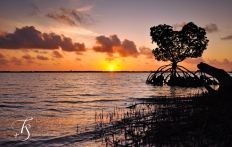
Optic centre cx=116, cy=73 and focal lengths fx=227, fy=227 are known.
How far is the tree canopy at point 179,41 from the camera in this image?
46312 mm

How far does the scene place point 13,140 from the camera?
11.0m

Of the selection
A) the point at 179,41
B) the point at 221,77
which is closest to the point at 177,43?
the point at 179,41

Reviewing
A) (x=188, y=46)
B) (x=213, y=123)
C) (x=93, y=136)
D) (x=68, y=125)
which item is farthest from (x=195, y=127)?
(x=188, y=46)

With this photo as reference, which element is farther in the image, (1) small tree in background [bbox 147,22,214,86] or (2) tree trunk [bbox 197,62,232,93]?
(1) small tree in background [bbox 147,22,214,86]

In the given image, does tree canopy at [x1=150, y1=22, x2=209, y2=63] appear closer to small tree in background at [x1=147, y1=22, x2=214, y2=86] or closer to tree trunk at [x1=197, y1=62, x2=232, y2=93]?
small tree in background at [x1=147, y1=22, x2=214, y2=86]

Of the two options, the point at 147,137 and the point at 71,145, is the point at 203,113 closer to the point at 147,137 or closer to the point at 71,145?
the point at 147,137

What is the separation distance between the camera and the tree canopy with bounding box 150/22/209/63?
1823 inches

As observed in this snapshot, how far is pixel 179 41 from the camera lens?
47.5 meters

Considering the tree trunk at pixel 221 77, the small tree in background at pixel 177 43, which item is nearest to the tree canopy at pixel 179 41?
the small tree in background at pixel 177 43

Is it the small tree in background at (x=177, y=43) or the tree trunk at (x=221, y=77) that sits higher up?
the small tree in background at (x=177, y=43)

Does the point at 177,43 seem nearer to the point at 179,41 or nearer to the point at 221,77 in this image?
the point at 179,41

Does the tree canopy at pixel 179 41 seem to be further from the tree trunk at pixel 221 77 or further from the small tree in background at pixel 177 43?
the tree trunk at pixel 221 77

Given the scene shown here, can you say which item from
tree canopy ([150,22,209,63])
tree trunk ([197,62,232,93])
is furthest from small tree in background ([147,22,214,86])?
tree trunk ([197,62,232,93])

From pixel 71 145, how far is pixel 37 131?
371 centimetres
